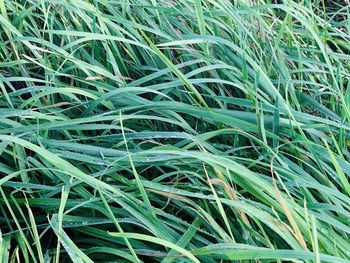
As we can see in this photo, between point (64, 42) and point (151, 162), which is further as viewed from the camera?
point (64, 42)

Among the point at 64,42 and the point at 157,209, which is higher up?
the point at 64,42

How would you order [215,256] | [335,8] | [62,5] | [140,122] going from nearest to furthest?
[215,256] < [140,122] < [62,5] < [335,8]

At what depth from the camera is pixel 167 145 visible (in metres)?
1.04

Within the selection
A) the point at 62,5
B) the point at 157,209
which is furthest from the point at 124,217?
the point at 62,5

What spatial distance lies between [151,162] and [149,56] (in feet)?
1.41

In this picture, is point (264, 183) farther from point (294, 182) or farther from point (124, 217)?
point (124, 217)

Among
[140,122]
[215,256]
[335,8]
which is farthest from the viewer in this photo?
[335,8]

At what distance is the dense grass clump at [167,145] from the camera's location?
93 cm

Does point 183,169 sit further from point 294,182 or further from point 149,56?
point 149,56

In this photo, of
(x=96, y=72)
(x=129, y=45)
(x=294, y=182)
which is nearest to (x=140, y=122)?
(x=96, y=72)

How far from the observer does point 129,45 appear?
140 centimetres

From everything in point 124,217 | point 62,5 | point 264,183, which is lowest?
point 124,217

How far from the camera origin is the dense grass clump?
0.93 m

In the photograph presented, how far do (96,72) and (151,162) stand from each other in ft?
0.97
